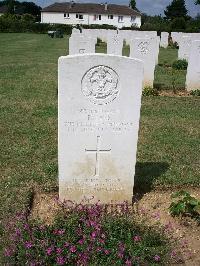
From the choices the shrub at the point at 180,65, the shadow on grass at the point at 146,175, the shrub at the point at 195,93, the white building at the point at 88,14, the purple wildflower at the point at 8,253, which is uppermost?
the white building at the point at 88,14

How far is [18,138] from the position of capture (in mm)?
8164

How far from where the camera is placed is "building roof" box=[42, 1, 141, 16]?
83.7 metres

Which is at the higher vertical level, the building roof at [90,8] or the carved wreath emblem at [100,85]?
the building roof at [90,8]

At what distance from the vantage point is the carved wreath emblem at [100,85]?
4848 mm

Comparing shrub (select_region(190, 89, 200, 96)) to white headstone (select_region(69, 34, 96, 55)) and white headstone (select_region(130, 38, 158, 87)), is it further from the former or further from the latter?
white headstone (select_region(69, 34, 96, 55))

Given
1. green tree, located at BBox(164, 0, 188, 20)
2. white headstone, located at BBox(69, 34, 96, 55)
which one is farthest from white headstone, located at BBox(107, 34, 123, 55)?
green tree, located at BBox(164, 0, 188, 20)

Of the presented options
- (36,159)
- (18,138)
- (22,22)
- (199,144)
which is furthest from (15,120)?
(22,22)

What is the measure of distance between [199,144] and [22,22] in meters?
47.6

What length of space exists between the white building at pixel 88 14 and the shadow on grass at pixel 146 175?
7958cm

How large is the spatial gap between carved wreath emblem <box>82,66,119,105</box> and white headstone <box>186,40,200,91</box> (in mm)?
8146

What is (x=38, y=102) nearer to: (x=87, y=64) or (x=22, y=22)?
(x=87, y=64)

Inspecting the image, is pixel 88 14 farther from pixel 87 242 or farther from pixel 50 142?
pixel 87 242

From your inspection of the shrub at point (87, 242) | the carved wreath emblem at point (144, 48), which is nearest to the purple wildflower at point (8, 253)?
the shrub at point (87, 242)

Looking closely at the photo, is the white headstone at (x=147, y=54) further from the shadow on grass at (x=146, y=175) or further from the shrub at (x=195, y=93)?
the shadow on grass at (x=146, y=175)
